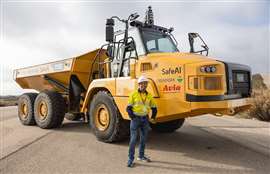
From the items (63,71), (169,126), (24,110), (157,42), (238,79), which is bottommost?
(169,126)

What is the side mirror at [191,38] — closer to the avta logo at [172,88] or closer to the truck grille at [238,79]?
the truck grille at [238,79]

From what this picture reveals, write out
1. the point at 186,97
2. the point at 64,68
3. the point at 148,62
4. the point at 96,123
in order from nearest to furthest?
1. the point at 186,97
2. the point at 148,62
3. the point at 96,123
4. the point at 64,68

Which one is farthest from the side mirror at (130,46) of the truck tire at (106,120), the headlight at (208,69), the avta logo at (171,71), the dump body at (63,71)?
the headlight at (208,69)

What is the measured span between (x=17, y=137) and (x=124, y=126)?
3044 millimetres

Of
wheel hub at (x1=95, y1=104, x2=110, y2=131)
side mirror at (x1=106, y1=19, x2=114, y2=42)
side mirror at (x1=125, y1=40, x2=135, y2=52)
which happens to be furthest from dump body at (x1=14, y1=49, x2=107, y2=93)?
wheel hub at (x1=95, y1=104, x2=110, y2=131)

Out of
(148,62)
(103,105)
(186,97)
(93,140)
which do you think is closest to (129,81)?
(148,62)

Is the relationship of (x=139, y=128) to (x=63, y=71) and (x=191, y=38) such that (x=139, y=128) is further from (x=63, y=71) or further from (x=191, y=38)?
(x=63, y=71)

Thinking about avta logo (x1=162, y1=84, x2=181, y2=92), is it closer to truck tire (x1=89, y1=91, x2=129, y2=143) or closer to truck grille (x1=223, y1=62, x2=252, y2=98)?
truck grille (x1=223, y1=62, x2=252, y2=98)

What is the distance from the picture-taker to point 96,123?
7055 millimetres

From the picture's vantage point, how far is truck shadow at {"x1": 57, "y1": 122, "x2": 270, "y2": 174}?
16.0 feet

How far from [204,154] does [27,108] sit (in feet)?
22.1

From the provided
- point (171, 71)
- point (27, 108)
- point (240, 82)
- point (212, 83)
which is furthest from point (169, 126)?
point (27, 108)

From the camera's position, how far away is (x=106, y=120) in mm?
6832

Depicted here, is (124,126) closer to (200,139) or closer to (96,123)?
(96,123)
